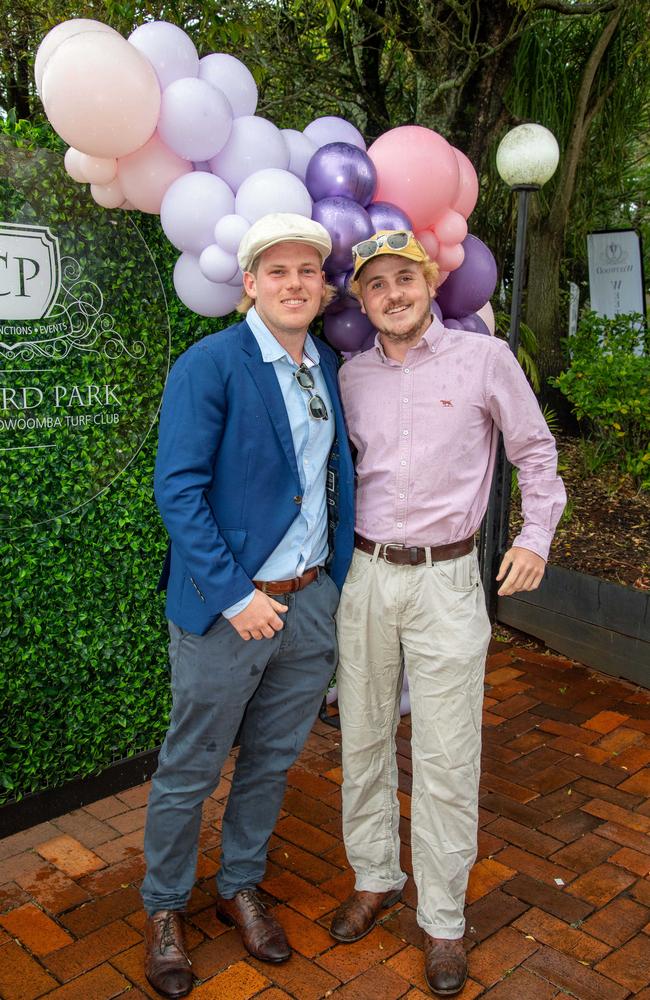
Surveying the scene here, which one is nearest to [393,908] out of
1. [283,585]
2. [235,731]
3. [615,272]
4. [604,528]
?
[235,731]

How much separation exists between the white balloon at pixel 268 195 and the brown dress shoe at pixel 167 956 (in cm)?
195

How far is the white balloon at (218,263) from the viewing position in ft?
7.95

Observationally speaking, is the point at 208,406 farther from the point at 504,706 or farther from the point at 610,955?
the point at 504,706

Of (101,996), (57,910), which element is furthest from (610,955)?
(57,910)

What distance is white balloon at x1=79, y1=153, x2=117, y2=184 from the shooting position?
2410 millimetres

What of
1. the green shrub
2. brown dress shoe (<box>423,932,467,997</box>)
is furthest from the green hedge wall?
the green shrub

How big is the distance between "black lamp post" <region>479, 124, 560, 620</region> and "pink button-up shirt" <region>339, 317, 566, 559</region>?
202 cm

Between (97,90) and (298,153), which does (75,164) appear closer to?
(97,90)

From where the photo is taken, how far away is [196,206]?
2400 mm

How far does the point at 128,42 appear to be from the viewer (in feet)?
7.59

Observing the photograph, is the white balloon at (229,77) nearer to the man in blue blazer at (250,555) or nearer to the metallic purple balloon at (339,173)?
the metallic purple balloon at (339,173)

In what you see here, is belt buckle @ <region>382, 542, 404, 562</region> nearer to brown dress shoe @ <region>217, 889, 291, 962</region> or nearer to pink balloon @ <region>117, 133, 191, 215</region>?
brown dress shoe @ <region>217, 889, 291, 962</region>

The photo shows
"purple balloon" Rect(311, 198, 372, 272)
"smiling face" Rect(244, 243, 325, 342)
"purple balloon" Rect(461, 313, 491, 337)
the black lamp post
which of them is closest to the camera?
"smiling face" Rect(244, 243, 325, 342)

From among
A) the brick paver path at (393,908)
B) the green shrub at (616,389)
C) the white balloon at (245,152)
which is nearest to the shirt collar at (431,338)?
the white balloon at (245,152)
